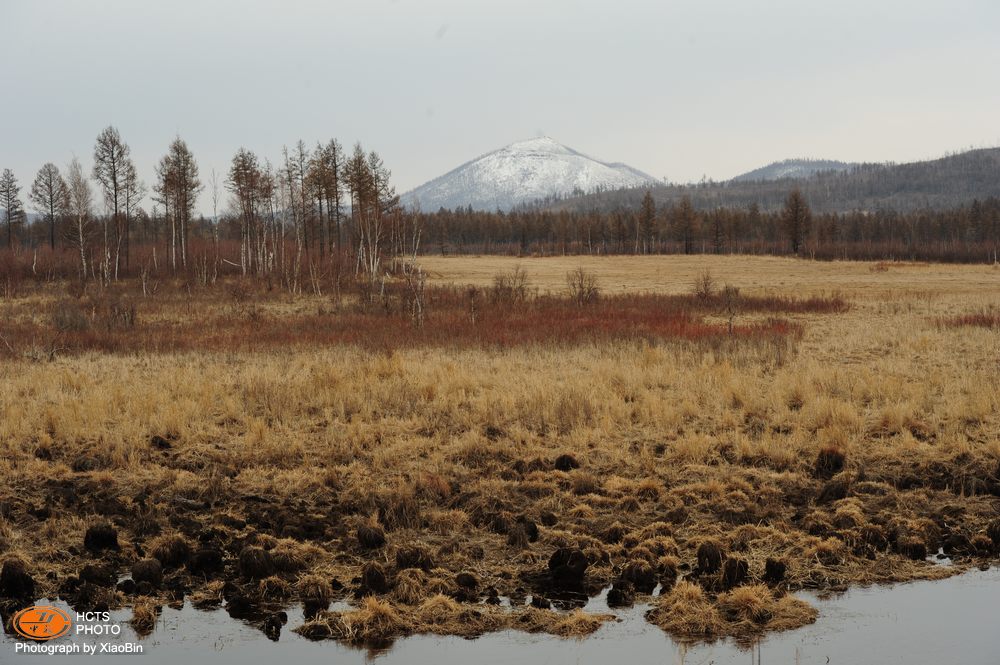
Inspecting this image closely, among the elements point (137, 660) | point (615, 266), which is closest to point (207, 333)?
point (137, 660)

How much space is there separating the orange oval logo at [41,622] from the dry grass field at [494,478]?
242 mm

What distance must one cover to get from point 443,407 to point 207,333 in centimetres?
1457

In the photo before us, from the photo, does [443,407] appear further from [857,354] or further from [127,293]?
[127,293]

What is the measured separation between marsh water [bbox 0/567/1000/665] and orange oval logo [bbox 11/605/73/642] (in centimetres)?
17

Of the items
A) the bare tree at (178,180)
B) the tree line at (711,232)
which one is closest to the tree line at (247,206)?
the bare tree at (178,180)

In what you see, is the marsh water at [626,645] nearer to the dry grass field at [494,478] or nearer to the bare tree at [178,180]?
the dry grass field at [494,478]

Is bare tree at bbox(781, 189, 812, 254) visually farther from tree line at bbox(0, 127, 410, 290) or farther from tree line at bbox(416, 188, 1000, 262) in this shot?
tree line at bbox(0, 127, 410, 290)

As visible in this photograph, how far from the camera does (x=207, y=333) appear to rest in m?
26.3

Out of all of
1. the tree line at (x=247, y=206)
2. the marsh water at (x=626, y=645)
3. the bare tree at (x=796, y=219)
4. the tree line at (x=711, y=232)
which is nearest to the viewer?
Result: the marsh water at (x=626, y=645)

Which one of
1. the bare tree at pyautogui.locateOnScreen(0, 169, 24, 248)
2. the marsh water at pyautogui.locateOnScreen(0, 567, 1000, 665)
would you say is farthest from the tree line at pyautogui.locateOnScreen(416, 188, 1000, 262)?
the marsh water at pyautogui.locateOnScreen(0, 567, 1000, 665)

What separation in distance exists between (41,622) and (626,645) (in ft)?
16.4

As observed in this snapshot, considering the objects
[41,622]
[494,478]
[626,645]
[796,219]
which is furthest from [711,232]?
[41,622]

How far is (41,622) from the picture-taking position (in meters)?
7.32

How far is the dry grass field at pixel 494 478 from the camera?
7.93m
